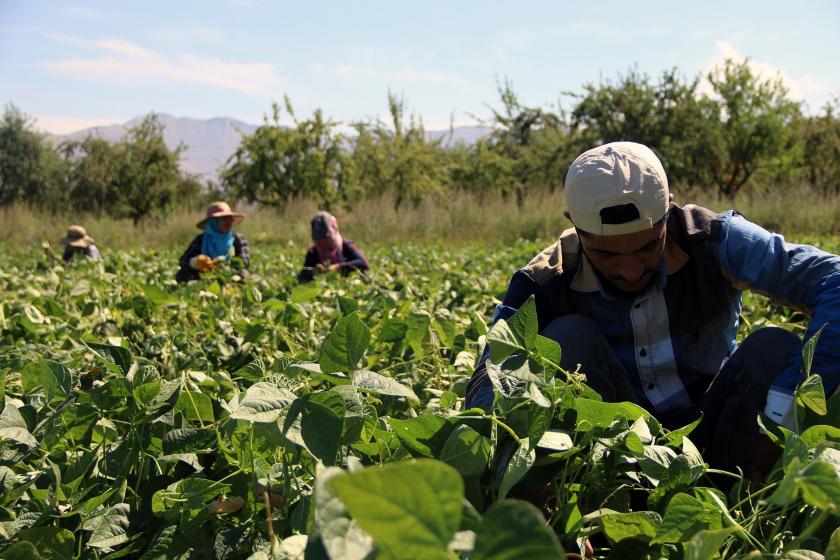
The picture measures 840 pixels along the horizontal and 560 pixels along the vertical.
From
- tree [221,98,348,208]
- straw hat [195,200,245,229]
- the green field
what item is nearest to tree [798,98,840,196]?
tree [221,98,348,208]

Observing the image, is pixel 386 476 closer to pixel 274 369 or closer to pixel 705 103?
pixel 274 369

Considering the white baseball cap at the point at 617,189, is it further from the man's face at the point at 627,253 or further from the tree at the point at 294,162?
the tree at the point at 294,162

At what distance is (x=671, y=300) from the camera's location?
1.93 metres

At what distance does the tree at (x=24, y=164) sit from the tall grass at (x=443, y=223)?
2357 cm

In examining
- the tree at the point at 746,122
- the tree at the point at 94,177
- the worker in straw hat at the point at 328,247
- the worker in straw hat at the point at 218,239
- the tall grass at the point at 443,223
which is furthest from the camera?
the tree at the point at 94,177

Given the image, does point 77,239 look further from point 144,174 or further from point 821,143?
point 144,174

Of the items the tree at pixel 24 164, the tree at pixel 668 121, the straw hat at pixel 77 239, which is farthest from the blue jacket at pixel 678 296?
the tree at pixel 24 164

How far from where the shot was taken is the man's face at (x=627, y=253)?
1.73 m

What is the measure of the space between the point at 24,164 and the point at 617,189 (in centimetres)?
4432

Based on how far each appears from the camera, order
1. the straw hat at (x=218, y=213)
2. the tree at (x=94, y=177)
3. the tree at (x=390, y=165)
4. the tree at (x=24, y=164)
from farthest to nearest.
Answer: the tree at (x=24, y=164) < the tree at (x=94, y=177) < the tree at (x=390, y=165) < the straw hat at (x=218, y=213)

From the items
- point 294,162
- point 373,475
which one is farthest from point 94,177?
point 373,475

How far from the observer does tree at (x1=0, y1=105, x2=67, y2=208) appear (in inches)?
1561

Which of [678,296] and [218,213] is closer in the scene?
[678,296]

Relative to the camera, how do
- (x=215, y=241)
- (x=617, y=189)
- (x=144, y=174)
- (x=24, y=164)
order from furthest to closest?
(x=24, y=164) < (x=144, y=174) < (x=215, y=241) < (x=617, y=189)
